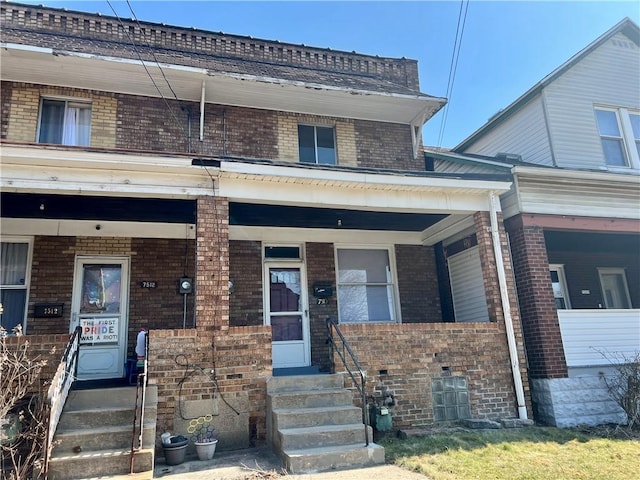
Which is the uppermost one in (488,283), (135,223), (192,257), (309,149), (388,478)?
(309,149)

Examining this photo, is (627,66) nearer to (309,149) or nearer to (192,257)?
(309,149)

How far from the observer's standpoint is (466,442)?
661cm

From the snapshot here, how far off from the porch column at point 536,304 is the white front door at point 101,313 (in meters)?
7.34

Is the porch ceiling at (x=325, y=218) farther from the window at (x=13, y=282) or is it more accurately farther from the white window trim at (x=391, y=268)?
the window at (x=13, y=282)

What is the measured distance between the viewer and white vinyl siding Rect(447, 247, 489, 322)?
9723 mm

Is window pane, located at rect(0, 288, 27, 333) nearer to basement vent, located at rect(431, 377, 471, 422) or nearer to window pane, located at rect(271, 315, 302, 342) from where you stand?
window pane, located at rect(271, 315, 302, 342)

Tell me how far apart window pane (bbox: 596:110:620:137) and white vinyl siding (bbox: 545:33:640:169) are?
0.19 m

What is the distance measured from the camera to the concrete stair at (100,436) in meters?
5.18

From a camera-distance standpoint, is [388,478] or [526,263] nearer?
[388,478]

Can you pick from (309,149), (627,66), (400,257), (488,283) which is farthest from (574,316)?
(627,66)

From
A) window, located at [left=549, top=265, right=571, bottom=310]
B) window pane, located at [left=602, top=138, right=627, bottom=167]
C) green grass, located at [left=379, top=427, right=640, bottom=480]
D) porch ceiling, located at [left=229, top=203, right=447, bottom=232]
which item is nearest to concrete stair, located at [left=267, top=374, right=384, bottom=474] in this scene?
green grass, located at [left=379, top=427, right=640, bottom=480]

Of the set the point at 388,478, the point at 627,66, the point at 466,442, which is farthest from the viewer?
the point at 627,66

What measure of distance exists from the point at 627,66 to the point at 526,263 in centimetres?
697

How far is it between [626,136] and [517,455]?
8731mm
